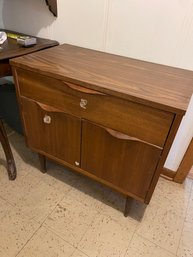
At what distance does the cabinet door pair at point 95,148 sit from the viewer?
82cm

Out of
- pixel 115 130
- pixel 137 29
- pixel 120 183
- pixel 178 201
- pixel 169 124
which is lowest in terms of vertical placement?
pixel 178 201

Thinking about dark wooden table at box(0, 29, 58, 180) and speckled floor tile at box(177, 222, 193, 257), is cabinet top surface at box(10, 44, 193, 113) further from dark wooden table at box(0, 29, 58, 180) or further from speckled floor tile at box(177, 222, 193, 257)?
speckled floor tile at box(177, 222, 193, 257)

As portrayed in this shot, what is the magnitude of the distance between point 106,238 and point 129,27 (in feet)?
3.54

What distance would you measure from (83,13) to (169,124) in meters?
0.81

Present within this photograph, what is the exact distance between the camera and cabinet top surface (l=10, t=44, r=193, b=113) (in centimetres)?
71

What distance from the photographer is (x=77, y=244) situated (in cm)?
102

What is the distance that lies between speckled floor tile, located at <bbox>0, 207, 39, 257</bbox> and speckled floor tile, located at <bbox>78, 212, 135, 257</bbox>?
0.90 feet

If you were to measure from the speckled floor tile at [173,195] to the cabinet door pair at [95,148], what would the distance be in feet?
1.28

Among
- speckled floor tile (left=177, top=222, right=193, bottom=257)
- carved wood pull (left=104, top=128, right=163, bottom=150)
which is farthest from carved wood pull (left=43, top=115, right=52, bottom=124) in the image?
speckled floor tile (left=177, top=222, right=193, bottom=257)

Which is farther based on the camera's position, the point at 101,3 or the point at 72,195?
the point at 72,195

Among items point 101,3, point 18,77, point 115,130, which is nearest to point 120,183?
point 115,130

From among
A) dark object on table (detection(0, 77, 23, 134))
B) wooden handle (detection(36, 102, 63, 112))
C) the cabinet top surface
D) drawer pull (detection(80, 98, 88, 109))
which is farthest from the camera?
dark object on table (detection(0, 77, 23, 134))

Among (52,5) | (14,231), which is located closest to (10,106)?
(52,5)

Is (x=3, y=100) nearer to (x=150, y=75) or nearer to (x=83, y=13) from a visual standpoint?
(x=83, y=13)
